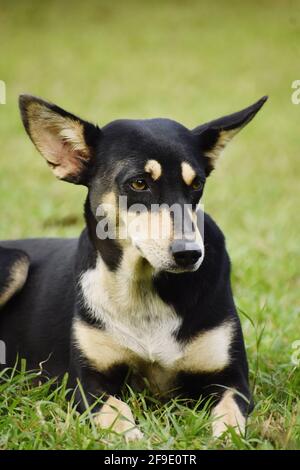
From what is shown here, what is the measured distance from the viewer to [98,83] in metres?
14.6

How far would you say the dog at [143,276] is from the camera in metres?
3.67

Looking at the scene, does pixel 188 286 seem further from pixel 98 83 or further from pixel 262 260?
pixel 98 83

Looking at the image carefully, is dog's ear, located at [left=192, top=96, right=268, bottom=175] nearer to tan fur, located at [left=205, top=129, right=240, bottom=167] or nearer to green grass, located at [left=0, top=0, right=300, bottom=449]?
tan fur, located at [left=205, top=129, right=240, bottom=167]

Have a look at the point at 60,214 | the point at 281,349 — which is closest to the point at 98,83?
the point at 60,214

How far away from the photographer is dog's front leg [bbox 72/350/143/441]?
135 inches

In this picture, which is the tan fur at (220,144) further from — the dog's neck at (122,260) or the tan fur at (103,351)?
the tan fur at (103,351)

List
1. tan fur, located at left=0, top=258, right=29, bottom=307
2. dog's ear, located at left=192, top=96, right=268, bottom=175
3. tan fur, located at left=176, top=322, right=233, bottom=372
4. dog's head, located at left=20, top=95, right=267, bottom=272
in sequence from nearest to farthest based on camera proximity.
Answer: dog's head, located at left=20, top=95, right=267, bottom=272 → tan fur, located at left=176, top=322, right=233, bottom=372 → dog's ear, located at left=192, top=96, right=268, bottom=175 → tan fur, located at left=0, top=258, right=29, bottom=307

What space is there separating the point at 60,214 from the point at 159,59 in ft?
28.8

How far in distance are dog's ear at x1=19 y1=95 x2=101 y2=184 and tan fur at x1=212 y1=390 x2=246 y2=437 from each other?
131 centimetres

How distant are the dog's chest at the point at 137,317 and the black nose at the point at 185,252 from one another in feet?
1.65

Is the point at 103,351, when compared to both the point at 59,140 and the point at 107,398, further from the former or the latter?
the point at 59,140

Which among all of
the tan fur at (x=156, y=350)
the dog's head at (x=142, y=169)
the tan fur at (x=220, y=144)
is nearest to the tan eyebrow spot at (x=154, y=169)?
the dog's head at (x=142, y=169)

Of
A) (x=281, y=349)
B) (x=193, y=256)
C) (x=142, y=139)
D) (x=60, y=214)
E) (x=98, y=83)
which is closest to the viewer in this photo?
(x=193, y=256)

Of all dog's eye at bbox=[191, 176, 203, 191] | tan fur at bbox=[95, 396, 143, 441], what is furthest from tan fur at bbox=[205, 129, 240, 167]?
tan fur at bbox=[95, 396, 143, 441]
